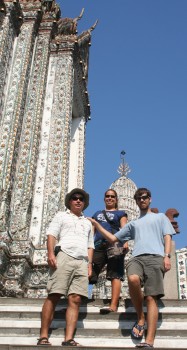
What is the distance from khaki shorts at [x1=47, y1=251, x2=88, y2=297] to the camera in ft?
15.3

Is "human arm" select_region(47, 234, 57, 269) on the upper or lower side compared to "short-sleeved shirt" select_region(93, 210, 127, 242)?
lower

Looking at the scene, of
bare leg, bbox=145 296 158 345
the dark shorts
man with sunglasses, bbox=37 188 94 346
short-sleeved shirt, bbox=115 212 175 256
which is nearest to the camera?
bare leg, bbox=145 296 158 345

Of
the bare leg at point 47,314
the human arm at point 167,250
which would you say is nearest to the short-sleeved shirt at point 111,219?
the human arm at point 167,250

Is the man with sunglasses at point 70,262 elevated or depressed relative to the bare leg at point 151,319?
elevated

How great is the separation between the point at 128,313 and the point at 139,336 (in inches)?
21.4

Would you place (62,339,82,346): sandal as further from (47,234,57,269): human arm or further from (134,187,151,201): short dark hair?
(134,187,151,201): short dark hair

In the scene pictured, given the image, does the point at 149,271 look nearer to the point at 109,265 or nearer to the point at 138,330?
the point at 138,330

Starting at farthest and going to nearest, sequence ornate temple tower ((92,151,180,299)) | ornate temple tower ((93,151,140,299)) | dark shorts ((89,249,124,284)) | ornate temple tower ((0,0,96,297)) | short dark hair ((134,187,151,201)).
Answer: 1. ornate temple tower ((93,151,140,299))
2. ornate temple tower ((0,0,96,297))
3. ornate temple tower ((92,151,180,299))
4. dark shorts ((89,249,124,284))
5. short dark hair ((134,187,151,201))

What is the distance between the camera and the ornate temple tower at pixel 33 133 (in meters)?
10.8

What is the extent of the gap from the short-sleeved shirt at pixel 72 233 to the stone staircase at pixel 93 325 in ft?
2.49

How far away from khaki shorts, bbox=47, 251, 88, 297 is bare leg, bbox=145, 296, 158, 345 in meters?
0.68

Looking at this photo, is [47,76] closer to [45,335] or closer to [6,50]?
[6,50]

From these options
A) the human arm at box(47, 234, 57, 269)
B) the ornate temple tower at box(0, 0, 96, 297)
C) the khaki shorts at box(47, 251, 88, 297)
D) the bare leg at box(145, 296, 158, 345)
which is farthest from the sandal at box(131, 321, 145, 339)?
the ornate temple tower at box(0, 0, 96, 297)

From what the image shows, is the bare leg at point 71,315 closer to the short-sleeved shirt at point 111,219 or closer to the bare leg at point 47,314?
the bare leg at point 47,314
